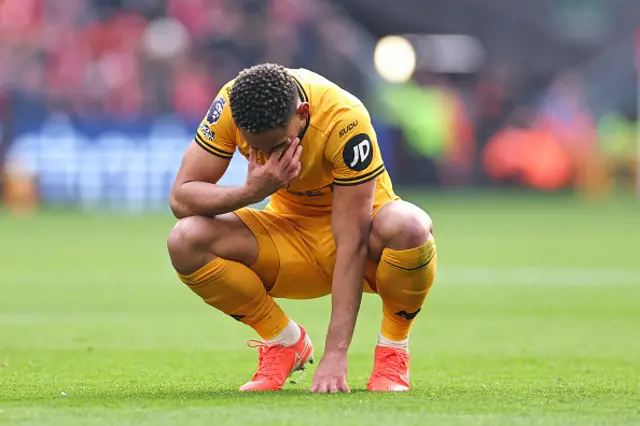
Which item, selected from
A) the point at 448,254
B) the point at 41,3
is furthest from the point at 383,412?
the point at 41,3

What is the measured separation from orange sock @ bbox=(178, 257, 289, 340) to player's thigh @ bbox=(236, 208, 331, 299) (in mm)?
73

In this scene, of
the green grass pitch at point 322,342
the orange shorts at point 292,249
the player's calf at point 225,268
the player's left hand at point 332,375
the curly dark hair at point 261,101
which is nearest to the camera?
the green grass pitch at point 322,342

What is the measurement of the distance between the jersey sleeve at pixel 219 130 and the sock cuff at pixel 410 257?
0.75 m

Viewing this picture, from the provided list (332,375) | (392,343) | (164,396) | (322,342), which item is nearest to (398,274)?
(392,343)

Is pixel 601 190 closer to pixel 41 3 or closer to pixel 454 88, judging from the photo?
pixel 454 88

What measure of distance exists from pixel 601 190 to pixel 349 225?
21.6m

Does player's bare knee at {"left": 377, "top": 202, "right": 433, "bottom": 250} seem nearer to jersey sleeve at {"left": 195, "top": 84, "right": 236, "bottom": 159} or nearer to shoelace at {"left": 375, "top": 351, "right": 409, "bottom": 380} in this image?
shoelace at {"left": 375, "top": 351, "right": 409, "bottom": 380}

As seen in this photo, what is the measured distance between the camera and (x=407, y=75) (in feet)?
93.0

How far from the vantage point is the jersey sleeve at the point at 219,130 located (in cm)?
504

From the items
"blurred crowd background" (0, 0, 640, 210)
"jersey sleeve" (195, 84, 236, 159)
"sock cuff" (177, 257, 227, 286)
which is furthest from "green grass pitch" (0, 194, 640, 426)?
"blurred crowd background" (0, 0, 640, 210)

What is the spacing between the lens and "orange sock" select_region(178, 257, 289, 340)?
5262 mm

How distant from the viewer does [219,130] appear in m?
5.06

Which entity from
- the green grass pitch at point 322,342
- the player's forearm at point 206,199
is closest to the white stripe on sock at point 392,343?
the green grass pitch at point 322,342

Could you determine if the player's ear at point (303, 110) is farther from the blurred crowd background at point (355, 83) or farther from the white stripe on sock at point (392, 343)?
the blurred crowd background at point (355, 83)
